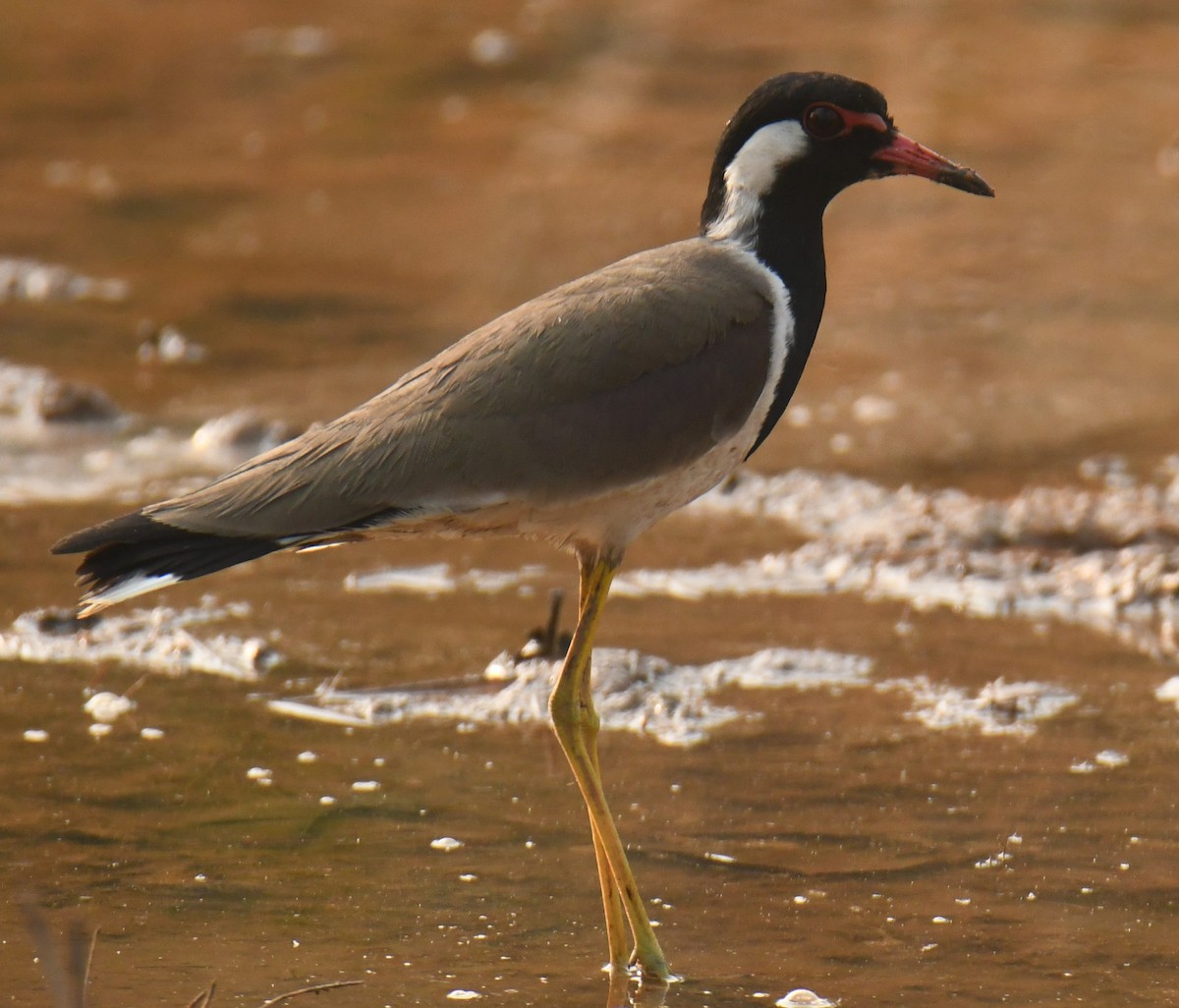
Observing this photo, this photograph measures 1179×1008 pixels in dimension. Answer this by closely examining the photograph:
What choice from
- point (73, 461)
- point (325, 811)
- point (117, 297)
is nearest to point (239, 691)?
point (325, 811)

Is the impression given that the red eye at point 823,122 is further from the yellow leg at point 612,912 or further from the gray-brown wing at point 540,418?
the yellow leg at point 612,912

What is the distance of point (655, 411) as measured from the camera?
407 cm

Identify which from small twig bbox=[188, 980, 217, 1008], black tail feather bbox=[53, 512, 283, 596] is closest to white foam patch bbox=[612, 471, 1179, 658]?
black tail feather bbox=[53, 512, 283, 596]

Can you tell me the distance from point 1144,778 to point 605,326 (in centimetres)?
176

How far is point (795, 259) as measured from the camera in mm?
4383

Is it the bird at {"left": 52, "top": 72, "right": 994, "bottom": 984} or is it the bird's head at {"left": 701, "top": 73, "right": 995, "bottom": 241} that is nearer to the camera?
the bird at {"left": 52, "top": 72, "right": 994, "bottom": 984}

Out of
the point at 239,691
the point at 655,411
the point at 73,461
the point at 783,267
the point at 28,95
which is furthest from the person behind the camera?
the point at 28,95

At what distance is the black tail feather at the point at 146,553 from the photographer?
384cm

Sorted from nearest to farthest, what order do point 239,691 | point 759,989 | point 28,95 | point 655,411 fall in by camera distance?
point 759,989
point 655,411
point 239,691
point 28,95

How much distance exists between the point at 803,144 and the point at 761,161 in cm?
10

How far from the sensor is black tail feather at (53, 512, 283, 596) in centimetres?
384

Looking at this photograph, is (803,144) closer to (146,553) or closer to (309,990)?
(146,553)

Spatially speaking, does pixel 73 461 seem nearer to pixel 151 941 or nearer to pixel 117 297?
pixel 117 297

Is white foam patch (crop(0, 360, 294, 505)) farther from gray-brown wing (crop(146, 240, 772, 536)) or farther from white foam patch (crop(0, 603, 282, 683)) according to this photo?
gray-brown wing (crop(146, 240, 772, 536))
